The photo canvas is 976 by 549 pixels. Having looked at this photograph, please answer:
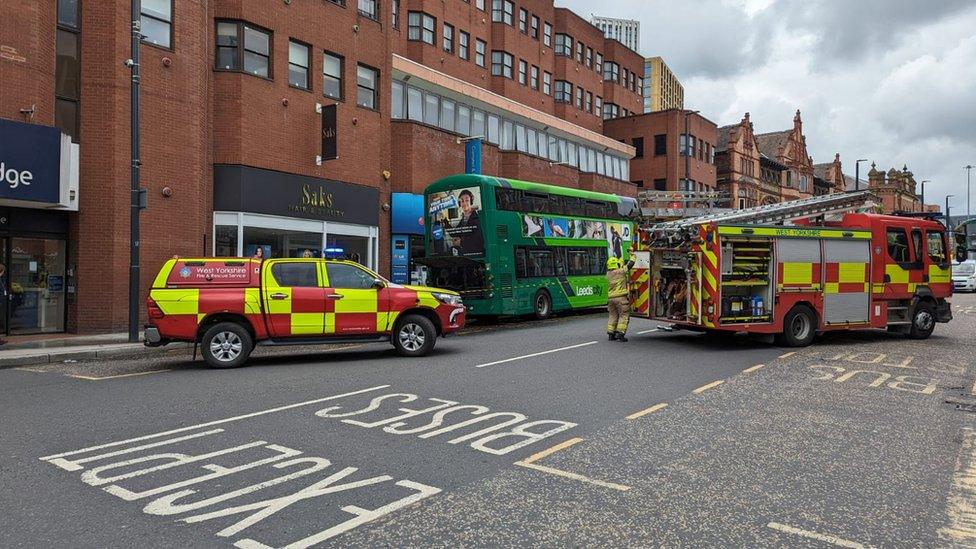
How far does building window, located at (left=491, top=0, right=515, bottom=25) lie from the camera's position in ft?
121

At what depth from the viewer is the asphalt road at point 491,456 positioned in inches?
165

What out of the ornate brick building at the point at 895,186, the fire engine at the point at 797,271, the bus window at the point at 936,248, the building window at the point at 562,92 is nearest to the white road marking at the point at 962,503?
the fire engine at the point at 797,271

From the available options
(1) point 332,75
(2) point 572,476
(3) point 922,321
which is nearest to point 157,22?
(1) point 332,75

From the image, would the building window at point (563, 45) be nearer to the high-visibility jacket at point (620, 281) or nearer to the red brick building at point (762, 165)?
the red brick building at point (762, 165)

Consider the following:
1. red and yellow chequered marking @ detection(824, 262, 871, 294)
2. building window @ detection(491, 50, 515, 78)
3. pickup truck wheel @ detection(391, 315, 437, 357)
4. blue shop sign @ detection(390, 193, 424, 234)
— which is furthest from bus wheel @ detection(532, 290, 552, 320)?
building window @ detection(491, 50, 515, 78)

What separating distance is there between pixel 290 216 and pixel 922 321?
1600 cm

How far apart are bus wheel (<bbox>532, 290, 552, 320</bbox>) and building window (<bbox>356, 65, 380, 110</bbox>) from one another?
8569 millimetres

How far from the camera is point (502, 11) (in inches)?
1462

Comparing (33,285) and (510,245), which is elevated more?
(510,245)

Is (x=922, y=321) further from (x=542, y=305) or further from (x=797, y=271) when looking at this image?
(x=542, y=305)

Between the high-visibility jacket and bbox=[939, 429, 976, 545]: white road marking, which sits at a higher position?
the high-visibility jacket

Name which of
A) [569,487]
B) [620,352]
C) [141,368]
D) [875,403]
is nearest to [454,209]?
[620,352]

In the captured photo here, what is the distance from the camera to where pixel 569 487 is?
488 cm

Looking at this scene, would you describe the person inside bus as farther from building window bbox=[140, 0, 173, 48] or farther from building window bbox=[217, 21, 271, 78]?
building window bbox=[140, 0, 173, 48]
